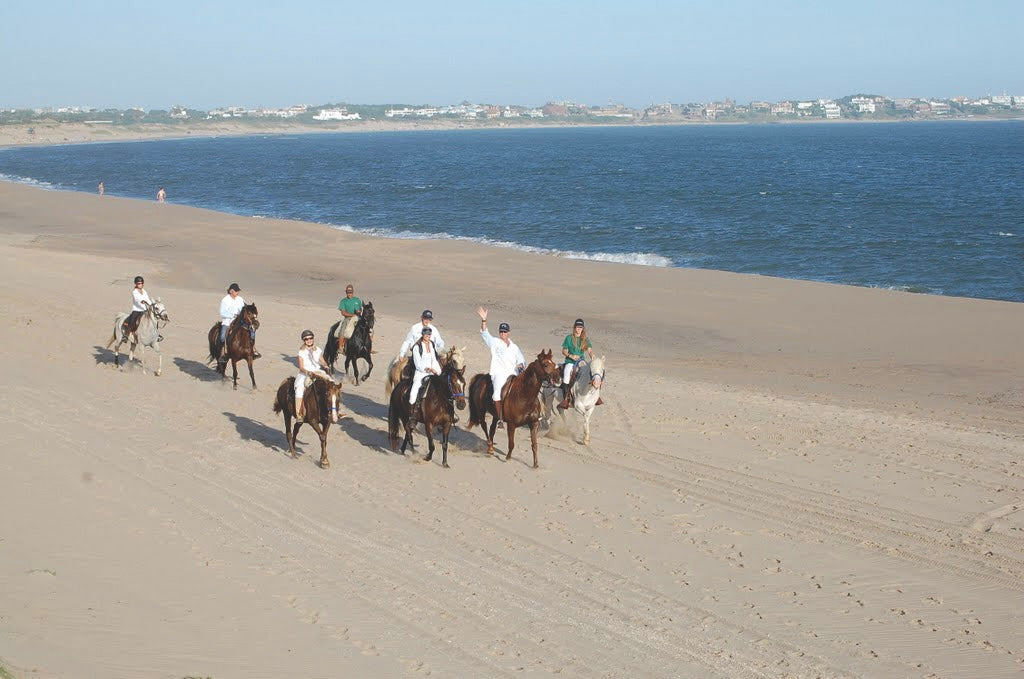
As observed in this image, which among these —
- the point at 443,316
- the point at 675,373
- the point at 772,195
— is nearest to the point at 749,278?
the point at 443,316

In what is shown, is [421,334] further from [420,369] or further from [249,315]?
[249,315]

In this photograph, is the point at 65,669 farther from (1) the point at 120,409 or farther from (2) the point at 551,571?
(1) the point at 120,409

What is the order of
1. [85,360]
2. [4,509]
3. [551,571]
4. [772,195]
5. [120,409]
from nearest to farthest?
[551,571]
[4,509]
[120,409]
[85,360]
[772,195]

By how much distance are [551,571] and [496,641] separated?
1781 millimetres

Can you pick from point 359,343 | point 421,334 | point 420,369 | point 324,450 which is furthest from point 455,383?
point 359,343

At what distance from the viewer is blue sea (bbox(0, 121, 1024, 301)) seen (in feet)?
135

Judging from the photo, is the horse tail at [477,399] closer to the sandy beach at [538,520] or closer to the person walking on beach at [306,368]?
the sandy beach at [538,520]

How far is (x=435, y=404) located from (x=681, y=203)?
163 feet

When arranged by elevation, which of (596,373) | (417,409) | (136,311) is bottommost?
(417,409)

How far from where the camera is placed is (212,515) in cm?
1228

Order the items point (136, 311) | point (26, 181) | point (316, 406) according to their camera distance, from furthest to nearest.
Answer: point (26, 181)
point (136, 311)
point (316, 406)

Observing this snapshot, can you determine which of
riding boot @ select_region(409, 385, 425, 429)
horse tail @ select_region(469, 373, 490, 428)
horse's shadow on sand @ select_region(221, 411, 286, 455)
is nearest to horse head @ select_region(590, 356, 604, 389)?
horse tail @ select_region(469, 373, 490, 428)

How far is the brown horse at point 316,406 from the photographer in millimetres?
14289

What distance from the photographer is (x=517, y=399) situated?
48.7 ft
